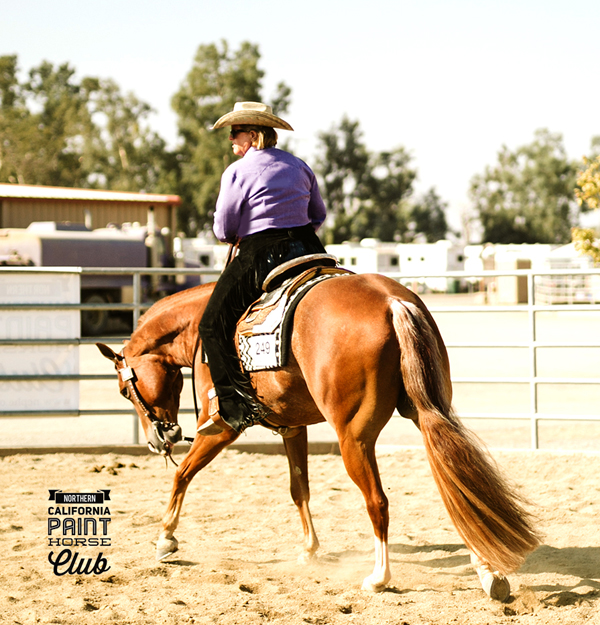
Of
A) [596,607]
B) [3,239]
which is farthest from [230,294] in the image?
[3,239]

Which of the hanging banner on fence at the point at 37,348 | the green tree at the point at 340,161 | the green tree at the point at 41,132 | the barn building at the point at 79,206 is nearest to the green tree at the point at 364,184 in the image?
the green tree at the point at 340,161

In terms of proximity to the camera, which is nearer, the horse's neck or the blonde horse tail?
the blonde horse tail

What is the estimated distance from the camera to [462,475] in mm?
3102

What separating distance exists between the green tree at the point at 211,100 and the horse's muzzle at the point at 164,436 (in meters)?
47.6

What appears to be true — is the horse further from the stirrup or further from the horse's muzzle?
the horse's muzzle

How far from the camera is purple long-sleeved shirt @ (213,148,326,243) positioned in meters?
3.74

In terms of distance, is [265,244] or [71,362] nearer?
[265,244]

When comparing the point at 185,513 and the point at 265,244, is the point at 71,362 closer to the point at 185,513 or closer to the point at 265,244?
the point at 185,513

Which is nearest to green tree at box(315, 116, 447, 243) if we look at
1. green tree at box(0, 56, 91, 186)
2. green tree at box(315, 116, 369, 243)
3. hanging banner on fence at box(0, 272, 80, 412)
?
green tree at box(315, 116, 369, 243)

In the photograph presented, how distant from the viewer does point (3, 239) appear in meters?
20.0

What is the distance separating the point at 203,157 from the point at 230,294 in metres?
49.4

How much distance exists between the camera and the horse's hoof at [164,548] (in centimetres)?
400

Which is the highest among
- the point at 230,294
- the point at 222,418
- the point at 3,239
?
the point at 3,239
